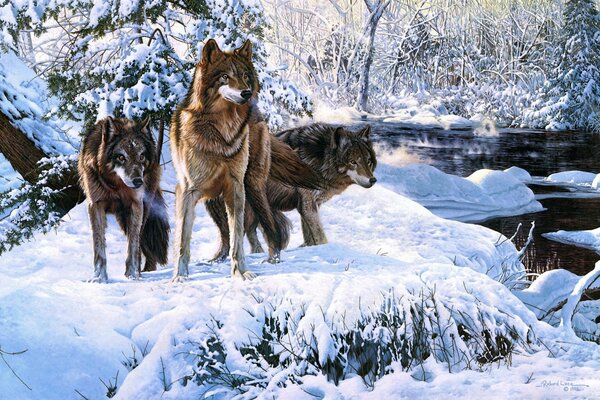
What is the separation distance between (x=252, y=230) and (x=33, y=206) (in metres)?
1.93

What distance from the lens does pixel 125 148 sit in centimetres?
463

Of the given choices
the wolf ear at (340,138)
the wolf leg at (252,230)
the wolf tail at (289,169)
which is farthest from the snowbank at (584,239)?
the wolf leg at (252,230)

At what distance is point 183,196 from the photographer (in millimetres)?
4422

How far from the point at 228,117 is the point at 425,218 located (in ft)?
12.1

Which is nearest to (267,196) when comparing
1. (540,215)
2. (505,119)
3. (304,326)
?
(304,326)

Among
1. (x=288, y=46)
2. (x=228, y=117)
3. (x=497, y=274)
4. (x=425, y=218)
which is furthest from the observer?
(x=288, y=46)

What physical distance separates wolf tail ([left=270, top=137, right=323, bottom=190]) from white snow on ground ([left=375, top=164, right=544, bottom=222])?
14.7 feet

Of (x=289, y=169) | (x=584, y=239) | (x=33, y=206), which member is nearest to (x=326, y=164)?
(x=289, y=169)

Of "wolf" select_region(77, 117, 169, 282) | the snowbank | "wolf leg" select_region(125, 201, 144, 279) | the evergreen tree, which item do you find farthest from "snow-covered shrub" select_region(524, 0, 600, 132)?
"wolf leg" select_region(125, 201, 144, 279)

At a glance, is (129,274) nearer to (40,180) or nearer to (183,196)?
(183,196)

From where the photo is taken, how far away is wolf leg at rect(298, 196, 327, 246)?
18.4ft

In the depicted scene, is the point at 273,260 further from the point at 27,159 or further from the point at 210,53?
the point at 27,159

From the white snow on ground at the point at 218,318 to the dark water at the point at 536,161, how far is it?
3.80 m

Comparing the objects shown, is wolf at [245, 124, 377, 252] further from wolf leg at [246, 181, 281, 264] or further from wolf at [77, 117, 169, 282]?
wolf at [77, 117, 169, 282]
